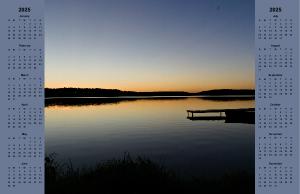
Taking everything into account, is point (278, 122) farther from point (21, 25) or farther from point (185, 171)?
point (185, 171)

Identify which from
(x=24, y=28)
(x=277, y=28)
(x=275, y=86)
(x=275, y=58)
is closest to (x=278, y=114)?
(x=275, y=86)

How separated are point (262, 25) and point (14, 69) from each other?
5072mm

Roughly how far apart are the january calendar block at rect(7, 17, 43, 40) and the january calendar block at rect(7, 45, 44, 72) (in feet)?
0.74

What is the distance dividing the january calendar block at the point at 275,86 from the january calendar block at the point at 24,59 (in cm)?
443

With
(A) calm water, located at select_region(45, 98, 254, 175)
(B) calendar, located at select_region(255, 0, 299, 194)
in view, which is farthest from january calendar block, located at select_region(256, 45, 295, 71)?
(A) calm water, located at select_region(45, 98, 254, 175)

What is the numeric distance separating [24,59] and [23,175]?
7.63 ft

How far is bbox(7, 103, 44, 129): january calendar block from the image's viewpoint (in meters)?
7.73

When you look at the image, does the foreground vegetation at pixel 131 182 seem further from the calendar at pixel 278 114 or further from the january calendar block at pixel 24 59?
the january calendar block at pixel 24 59

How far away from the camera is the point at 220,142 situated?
35094 mm

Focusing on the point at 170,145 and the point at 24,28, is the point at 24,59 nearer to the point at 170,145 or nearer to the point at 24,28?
the point at 24,28

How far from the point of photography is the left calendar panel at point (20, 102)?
7.70 metres

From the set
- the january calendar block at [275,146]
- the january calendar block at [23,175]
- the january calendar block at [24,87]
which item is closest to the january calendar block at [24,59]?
the january calendar block at [24,87]

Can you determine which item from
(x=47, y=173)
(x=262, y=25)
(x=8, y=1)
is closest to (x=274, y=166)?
(x=262, y=25)

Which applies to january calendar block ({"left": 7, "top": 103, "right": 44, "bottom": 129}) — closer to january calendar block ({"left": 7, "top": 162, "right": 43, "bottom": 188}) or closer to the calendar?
january calendar block ({"left": 7, "top": 162, "right": 43, "bottom": 188})
